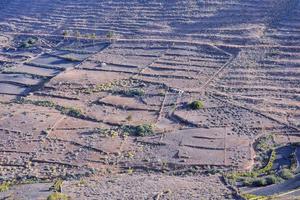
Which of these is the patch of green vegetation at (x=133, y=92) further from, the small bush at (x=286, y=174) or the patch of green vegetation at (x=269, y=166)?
the small bush at (x=286, y=174)

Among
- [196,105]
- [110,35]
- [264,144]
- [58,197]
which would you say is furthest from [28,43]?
[264,144]

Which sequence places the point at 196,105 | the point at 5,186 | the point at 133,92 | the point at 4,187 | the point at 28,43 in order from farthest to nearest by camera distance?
the point at 28,43
the point at 133,92
the point at 196,105
the point at 5,186
the point at 4,187

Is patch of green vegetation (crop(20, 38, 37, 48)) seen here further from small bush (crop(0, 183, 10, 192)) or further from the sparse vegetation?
small bush (crop(0, 183, 10, 192))

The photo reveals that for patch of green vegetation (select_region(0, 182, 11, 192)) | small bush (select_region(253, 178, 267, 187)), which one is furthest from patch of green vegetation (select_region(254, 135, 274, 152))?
patch of green vegetation (select_region(0, 182, 11, 192))

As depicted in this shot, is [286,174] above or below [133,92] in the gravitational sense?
below

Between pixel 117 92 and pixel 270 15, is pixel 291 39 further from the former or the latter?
pixel 117 92

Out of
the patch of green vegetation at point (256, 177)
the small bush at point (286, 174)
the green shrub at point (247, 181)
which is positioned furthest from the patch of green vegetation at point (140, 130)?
the small bush at point (286, 174)

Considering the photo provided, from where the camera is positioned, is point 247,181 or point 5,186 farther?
point 5,186

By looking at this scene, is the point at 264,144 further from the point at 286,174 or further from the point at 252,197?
the point at 252,197
